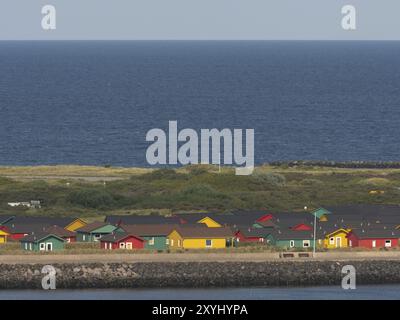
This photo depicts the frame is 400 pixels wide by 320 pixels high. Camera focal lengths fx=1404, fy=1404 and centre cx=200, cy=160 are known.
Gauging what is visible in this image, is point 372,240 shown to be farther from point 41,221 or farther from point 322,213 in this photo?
point 41,221

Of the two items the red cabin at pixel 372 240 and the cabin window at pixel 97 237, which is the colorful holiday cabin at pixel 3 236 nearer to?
the cabin window at pixel 97 237

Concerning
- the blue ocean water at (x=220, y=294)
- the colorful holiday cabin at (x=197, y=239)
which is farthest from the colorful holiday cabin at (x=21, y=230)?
the blue ocean water at (x=220, y=294)

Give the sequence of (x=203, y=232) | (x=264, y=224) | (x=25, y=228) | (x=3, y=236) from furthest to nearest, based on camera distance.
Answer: (x=264, y=224) < (x=25, y=228) < (x=3, y=236) < (x=203, y=232)

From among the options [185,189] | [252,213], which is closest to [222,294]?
[252,213]

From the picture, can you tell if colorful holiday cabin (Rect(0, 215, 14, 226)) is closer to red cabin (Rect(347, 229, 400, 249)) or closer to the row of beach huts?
the row of beach huts

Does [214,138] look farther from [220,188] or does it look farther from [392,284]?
[392,284]
